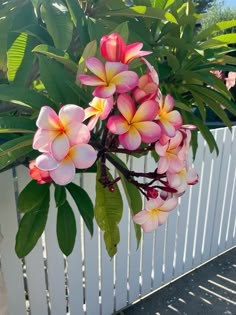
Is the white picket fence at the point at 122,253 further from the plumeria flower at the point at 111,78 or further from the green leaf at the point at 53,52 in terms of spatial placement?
the plumeria flower at the point at 111,78

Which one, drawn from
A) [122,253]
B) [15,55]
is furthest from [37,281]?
[15,55]

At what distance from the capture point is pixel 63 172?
1.87ft

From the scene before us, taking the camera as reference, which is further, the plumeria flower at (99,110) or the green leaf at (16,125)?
the green leaf at (16,125)

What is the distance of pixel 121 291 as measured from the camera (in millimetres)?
2051

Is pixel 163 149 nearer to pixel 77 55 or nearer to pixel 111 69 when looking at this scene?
pixel 111 69

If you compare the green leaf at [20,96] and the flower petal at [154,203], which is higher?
the green leaf at [20,96]

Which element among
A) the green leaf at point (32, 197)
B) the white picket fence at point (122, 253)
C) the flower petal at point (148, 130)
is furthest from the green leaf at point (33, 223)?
the flower petal at point (148, 130)

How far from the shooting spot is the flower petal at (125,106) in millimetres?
621

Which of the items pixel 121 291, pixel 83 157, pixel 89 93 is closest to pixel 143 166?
pixel 121 291

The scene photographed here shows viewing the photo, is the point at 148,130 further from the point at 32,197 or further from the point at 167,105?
the point at 32,197

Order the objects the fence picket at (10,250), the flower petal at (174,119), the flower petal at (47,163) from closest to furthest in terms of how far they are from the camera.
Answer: the flower petal at (47,163) → the flower petal at (174,119) → the fence picket at (10,250)

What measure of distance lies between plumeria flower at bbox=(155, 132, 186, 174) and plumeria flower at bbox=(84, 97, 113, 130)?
148 millimetres

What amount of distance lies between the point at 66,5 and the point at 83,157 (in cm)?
50

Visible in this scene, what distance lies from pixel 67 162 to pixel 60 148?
3cm
